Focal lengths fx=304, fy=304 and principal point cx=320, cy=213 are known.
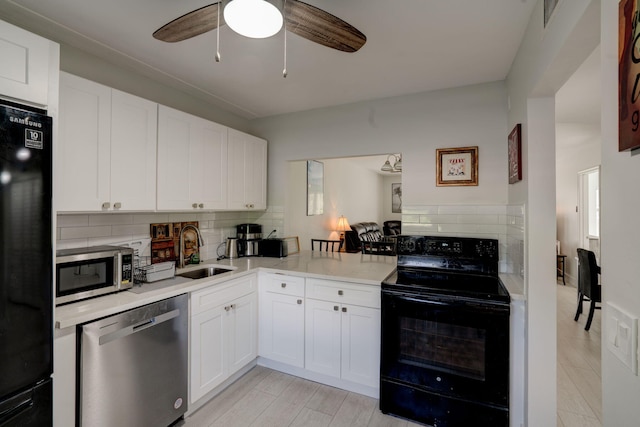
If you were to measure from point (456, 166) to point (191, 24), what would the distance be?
2.22 metres

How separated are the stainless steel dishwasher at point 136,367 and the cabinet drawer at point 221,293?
9 cm

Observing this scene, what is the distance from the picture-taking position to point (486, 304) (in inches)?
73.2

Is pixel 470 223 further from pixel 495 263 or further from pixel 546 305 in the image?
pixel 546 305

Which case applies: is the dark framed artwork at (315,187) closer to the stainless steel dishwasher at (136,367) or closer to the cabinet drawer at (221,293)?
the cabinet drawer at (221,293)

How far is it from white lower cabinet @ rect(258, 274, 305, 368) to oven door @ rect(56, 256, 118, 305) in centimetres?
114

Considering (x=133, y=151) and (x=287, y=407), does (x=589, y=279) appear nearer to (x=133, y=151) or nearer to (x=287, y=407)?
(x=287, y=407)

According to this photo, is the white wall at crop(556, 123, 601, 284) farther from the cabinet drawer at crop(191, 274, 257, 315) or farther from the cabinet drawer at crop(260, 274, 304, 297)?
the cabinet drawer at crop(191, 274, 257, 315)

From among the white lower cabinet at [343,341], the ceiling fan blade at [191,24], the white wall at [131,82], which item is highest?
the white wall at [131,82]

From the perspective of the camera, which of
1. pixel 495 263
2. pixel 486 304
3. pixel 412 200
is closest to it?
pixel 486 304

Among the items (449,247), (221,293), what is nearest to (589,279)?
(449,247)

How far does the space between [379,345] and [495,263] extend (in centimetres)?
114

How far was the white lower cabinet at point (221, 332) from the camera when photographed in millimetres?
2090

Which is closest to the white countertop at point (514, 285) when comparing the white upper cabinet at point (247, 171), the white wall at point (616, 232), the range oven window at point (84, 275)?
the white wall at point (616, 232)

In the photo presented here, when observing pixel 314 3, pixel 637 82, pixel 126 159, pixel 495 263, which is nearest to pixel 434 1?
pixel 314 3
